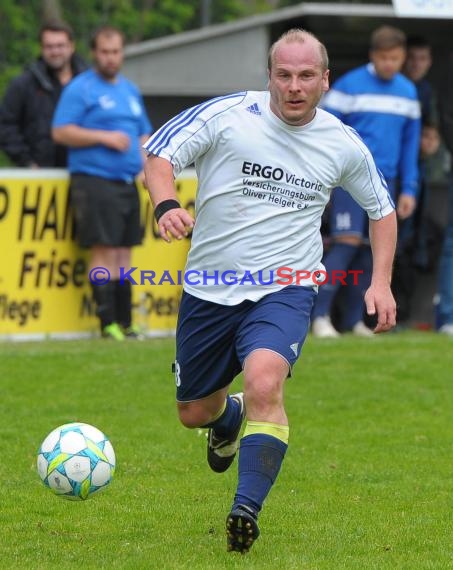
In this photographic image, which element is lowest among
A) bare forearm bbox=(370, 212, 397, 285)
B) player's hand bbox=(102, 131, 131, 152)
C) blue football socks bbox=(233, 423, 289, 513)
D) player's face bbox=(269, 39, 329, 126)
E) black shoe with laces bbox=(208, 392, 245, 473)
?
black shoe with laces bbox=(208, 392, 245, 473)

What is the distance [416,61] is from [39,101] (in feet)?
12.6

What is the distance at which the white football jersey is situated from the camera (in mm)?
6238

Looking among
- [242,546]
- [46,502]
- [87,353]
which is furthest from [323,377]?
[242,546]

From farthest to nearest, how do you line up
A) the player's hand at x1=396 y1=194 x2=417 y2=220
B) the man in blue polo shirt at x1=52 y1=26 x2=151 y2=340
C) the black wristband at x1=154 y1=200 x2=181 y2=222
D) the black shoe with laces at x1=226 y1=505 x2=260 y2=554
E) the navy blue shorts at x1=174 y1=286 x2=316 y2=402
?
the player's hand at x1=396 y1=194 x2=417 y2=220 → the man in blue polo shirt at x1=52 y1=26 x2=151 y2=340 → the navy blue shorts at x1=174 y1=286 x2=316 y2=402 → the black wristband at x1=154 y1=200 x2=181 y2=222 → the black shoe with laces at x1=226 y1=505 x2=260 y2=554

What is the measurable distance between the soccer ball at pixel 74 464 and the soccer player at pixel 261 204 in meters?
0.58

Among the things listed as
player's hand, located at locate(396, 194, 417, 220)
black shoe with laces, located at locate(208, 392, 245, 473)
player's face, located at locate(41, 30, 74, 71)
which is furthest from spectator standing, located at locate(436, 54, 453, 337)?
black shoe with laces, located at locate(208, 392, 245, 473)

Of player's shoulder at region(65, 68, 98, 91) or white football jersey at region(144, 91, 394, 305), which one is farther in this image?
player's shoulder at region(65, 68, 98, 91)

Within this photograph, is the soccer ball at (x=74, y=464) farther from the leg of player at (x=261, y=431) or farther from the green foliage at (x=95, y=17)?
the green foliage at (x=95, y=17)

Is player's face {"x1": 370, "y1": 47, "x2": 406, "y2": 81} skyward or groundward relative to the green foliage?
skyward

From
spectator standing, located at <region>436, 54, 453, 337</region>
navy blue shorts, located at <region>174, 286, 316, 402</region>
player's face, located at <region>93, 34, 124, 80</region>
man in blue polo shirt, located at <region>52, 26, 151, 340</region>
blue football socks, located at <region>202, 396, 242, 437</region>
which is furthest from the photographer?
spectator standing, located at <region>436, 54, 453, 337</region>

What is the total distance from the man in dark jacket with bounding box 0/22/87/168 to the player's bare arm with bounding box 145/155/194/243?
645 cm

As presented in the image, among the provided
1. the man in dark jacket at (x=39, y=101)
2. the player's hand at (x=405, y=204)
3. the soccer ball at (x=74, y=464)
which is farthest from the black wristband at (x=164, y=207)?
the player's hand at (x=405, y=204)

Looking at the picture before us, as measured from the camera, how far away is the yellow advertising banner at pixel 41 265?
12.3 metres

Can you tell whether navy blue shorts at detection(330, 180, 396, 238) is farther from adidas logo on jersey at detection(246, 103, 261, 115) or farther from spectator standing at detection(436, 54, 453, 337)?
adidas logo on jersey at detection(246, 103, 261, 115)
